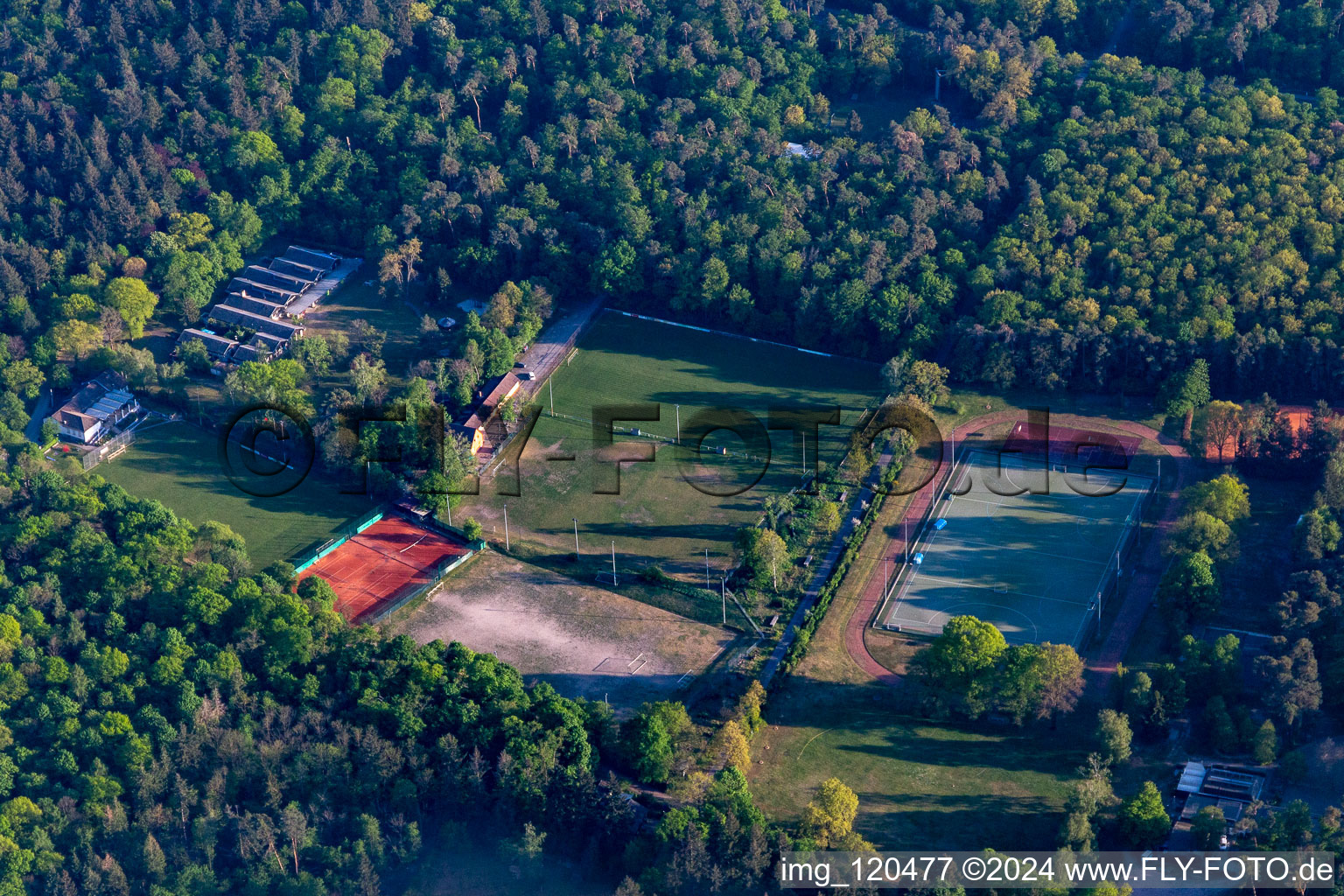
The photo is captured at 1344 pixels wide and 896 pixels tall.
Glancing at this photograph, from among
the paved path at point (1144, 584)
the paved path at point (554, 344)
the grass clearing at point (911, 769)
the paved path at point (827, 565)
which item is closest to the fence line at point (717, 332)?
the paved path at point (554, 344)

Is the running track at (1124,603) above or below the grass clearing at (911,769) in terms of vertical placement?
above

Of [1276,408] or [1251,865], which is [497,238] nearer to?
[1276,408]

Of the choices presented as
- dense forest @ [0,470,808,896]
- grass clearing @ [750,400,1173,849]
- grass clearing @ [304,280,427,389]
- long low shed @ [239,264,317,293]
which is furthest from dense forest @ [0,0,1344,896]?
grass clearing @ [750,400,1173,849]

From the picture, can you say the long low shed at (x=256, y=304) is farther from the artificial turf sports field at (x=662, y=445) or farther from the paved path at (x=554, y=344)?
the artificial turf sports field at (x=662, y=445)

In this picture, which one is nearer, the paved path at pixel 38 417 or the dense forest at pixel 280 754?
the dense forest at pixel 280 754

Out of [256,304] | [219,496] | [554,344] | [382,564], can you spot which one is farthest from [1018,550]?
[256,304]

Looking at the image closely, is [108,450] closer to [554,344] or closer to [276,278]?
[276,278]
